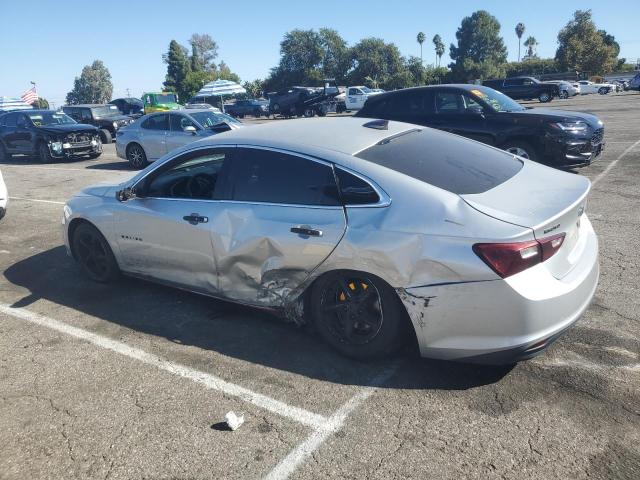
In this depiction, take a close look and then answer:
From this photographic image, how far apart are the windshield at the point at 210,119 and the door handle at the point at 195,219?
860 centimetres

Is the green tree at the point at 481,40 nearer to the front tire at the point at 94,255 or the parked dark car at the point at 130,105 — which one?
the parked dark car at the point at 130,105

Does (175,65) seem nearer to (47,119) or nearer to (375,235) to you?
(47,119)

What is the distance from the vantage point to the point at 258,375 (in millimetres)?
3436

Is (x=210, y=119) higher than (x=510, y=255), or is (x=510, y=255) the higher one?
(x=210, y=119)

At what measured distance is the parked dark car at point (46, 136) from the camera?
15773 millimetres

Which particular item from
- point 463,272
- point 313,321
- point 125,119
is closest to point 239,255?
point 313,321

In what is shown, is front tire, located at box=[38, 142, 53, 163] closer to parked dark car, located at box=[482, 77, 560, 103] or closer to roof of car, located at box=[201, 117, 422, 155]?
roof of car, located at box=[201, 117, 422, 155]

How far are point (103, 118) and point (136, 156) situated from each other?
1029 centimetres

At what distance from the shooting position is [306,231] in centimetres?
346

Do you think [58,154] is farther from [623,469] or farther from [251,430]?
[623,469]

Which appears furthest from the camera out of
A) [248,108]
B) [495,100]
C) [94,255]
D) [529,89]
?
[248,108]

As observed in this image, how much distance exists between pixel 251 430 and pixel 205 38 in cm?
12156

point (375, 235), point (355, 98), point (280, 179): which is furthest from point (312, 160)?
point (355, 98)

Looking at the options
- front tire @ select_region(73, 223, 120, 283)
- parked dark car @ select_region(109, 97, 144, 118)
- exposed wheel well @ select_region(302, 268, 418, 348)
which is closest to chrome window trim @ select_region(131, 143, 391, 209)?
exposed wheel well @ select_region(302, 268, 418, 348)
